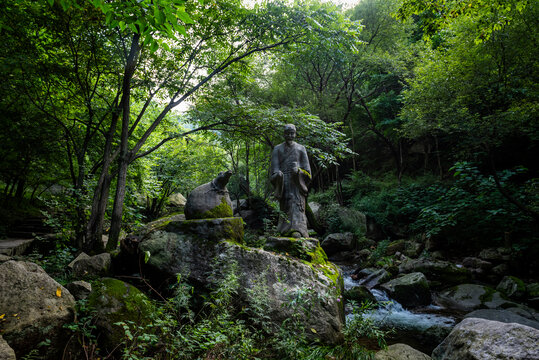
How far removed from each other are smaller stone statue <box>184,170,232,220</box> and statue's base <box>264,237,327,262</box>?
1010 millimetres

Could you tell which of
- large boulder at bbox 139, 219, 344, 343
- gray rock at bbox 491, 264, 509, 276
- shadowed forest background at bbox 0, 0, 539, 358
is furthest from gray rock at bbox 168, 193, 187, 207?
gray rock at bbox 491, 264, 509, 276

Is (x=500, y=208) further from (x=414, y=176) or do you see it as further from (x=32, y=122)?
(x=32, y=122)

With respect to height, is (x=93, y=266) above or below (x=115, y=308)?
above

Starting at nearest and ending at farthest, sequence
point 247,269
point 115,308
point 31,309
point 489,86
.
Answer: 1. point 31,309
2. point 115,308
3. point 247,269
4. point 489,86

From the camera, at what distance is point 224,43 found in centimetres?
725

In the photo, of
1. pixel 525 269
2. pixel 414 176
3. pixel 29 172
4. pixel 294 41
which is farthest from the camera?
pixel 414 176

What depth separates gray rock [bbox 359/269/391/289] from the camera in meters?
8.26

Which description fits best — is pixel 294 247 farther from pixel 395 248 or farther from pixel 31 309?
pixel 395 248

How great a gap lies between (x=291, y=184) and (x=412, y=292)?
15.0ft

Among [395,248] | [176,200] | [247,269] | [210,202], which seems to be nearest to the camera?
[247,269]

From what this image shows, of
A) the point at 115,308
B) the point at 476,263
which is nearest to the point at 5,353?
the point at 115,308

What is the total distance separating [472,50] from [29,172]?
608 inches

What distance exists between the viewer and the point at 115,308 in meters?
3.00

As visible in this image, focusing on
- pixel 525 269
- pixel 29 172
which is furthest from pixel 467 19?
pixel 29 172
